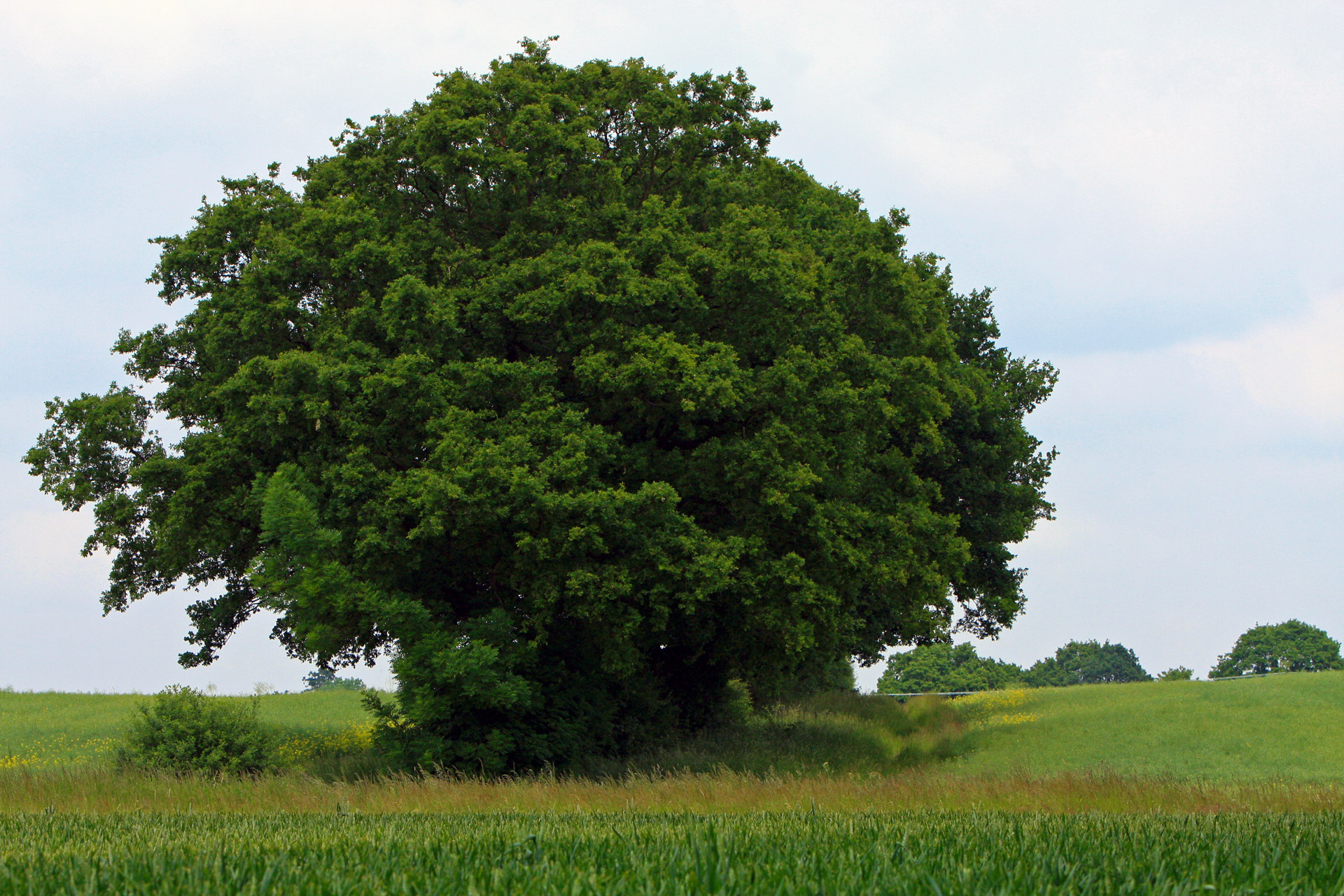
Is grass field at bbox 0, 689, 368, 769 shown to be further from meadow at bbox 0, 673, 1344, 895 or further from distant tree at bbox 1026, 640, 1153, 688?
distant tree at bbox 1026, 640, 1153, 688

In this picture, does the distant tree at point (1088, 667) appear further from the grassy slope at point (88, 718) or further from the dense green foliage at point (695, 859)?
the dense green foliage at point (695, 859)

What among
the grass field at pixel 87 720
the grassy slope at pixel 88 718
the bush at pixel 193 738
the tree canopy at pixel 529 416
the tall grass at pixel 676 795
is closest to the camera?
the tall grass at pixel 676 795

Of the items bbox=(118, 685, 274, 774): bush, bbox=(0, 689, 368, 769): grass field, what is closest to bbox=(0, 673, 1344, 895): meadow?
bbox=(0, 689, 368, 769): grass field

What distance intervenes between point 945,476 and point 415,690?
2010 centimetres

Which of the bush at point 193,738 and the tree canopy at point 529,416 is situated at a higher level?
the tree canopy at point 529,416

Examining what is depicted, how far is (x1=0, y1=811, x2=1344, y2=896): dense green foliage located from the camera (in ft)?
16.9

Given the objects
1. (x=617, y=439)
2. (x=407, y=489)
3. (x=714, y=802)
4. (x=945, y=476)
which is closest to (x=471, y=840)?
(x=714, y=802)

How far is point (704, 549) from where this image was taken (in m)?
20.3

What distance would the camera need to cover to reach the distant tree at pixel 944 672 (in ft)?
359

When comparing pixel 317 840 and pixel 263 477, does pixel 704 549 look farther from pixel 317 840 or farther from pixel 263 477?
pixel 317 840

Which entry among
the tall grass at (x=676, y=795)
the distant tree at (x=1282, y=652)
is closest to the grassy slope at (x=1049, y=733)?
the tall grass at (x=676, y=795)

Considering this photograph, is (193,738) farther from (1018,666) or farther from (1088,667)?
(1088,667)

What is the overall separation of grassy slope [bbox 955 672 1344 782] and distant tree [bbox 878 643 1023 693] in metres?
68.9

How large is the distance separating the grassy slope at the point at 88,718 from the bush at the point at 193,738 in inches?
126
